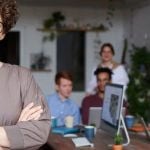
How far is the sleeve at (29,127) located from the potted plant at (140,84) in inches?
205

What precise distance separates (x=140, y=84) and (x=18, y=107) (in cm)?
532

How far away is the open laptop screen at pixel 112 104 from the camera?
8.84ft

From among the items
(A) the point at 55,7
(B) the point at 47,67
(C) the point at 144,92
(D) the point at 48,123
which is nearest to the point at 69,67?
(B) the point at 47,67

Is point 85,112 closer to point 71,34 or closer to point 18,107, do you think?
point 18,107

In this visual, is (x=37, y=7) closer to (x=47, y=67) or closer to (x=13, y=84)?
(x=47, y=67)

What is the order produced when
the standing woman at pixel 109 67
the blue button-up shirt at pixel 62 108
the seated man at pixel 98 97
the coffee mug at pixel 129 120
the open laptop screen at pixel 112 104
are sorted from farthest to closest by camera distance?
the standing woman at pixel 109 67 → the seated man at pixel 98 97 → the blue button-up shirt at pixel 62 108 → the coffee mug at pixel 129 120 → the open laptop screen at pixel 112 104

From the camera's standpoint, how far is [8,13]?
1220 millimetres

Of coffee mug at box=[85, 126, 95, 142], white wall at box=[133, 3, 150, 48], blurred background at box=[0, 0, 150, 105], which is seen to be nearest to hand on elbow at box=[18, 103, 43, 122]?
coffee mug at box=[85, 126, 95, 142]

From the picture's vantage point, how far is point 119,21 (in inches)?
296

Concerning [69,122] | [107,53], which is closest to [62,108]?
[69,122]

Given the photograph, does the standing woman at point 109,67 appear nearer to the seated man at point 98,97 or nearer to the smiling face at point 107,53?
the smiling face at point 107,53

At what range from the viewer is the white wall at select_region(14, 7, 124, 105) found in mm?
7148

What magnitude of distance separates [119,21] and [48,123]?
6.42 m

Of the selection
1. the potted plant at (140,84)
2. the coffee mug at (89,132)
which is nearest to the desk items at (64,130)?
the coffee mug at (89,132)
